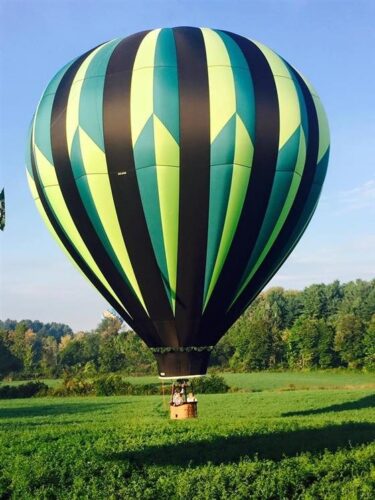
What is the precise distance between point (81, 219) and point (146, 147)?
2.86m

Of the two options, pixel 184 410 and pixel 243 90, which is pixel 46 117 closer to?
pixel 243 90

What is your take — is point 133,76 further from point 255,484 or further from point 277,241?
point 255,484

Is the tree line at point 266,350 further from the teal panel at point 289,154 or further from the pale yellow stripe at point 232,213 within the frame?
the teal panel at point 289,154

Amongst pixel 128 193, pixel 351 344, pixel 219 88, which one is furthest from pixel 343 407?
pixel 351 344

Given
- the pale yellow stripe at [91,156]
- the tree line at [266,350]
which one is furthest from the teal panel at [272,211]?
the tree line at [266,350]

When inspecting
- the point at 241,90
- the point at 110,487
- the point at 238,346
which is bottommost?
the point at 110,487

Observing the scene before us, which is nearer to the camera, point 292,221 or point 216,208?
point 216,208

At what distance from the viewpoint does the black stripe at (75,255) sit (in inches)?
772

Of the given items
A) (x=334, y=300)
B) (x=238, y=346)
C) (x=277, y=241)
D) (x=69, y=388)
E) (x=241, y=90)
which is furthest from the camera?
(x=334, y=300)

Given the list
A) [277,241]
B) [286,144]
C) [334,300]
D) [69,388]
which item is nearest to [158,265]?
[277,241]

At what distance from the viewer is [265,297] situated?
109 m

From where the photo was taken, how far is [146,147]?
17.4 meters

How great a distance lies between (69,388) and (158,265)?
26.3 metres

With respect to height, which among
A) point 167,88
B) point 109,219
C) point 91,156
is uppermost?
point 167,88
